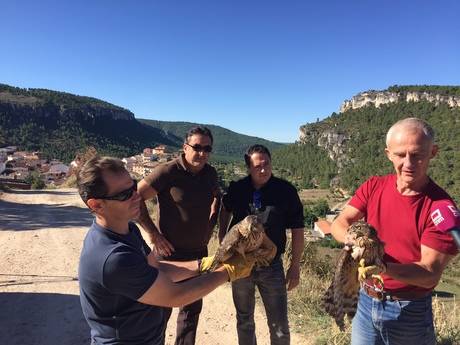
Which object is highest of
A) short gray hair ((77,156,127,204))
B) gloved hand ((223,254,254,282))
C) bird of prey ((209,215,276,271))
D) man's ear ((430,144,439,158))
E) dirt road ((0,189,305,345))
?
man's ear ((430,144,439,158))

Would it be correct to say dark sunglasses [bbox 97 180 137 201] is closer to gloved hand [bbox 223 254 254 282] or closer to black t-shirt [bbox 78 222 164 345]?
black t-shirt [bbox 78 222 164 345]

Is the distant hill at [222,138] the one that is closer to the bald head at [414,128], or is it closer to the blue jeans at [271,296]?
the blue jeans at [271,296]

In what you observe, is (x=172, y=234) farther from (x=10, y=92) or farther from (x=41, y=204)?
(x=10, y=92)

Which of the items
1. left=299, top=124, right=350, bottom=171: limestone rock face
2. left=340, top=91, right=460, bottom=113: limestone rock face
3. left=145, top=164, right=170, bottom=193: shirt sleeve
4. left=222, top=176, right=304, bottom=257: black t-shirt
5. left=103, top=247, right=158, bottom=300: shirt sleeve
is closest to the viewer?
left=103, top=247, right=158, bottom=300: shirt sleeve

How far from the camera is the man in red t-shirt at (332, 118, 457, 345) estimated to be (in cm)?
203

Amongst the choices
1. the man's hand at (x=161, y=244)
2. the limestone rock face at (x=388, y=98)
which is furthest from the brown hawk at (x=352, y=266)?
the limestone rock face at (x=388, y=98)

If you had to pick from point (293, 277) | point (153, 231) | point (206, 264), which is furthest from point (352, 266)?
point (153, 231)

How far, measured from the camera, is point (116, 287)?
179 cm

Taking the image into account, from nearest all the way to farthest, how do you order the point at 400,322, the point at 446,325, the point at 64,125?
the point at 400,322 → the point at 446,325 → the point at 64,125

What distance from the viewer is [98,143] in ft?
303

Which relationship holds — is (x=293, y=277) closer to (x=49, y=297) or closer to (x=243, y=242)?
(x=243, y=242)

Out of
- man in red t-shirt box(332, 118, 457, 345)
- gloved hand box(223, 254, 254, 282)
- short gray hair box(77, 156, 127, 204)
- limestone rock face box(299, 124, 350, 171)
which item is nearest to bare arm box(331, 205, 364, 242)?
man in red t-shirt box(332, 118, 457, 345)

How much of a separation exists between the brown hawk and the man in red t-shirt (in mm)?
69

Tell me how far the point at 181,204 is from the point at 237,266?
1482 mm
